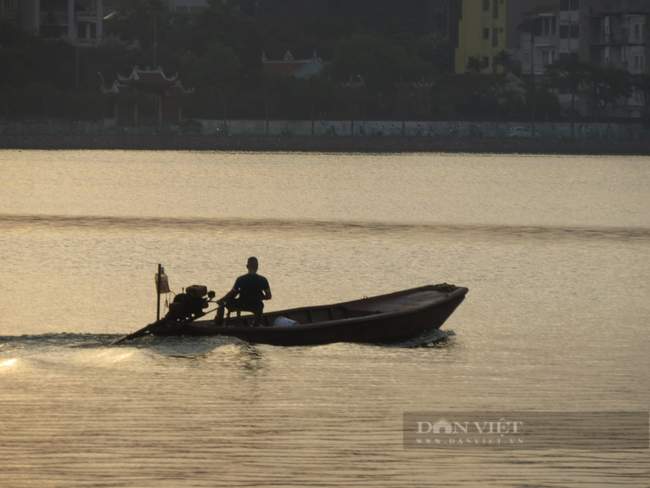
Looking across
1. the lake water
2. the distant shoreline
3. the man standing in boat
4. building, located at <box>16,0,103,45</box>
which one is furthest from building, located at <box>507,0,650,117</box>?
the man standing in boat

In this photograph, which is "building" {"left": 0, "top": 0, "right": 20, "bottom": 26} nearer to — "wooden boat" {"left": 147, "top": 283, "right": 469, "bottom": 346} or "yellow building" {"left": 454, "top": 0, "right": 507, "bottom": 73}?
"yellow building" {"left": 454, "top": 0, "right": 507, "bottom": 73}

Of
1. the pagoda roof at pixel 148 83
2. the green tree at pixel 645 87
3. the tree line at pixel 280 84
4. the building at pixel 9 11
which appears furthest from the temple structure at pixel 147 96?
the green tree at pixel 645 87

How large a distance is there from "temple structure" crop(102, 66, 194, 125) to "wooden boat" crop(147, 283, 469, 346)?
77207 mm

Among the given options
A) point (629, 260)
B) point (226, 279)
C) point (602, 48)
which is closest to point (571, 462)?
point (226, 279)

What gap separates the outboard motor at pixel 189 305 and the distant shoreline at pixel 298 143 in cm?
7911

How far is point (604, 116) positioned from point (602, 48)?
42.1 ft

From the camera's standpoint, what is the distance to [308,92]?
9625 cm

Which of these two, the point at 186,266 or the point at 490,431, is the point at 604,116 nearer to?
the point at 186,266

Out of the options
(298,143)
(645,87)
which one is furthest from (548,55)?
(298,143)

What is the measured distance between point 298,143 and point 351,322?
80.2m

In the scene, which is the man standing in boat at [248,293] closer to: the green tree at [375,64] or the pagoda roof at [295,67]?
the green tree at [375,64]

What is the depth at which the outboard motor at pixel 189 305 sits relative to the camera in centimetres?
1739

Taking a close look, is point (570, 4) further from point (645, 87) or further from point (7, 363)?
point (7, 363)

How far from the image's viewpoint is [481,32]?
134 metres
